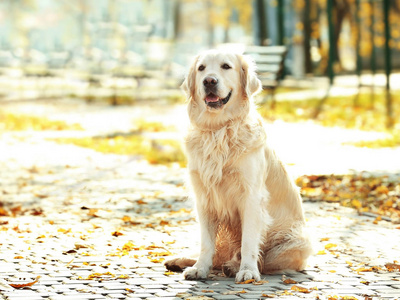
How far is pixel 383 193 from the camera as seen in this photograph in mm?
9875

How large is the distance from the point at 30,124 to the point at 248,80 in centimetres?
1365

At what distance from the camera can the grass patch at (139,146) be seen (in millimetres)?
13341

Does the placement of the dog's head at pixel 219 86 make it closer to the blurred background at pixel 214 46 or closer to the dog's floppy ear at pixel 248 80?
the dog's floppy ear at pixel 248 80

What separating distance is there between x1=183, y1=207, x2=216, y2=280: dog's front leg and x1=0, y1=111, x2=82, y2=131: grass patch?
40.3 feet

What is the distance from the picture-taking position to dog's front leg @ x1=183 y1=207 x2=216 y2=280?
5.91 metres

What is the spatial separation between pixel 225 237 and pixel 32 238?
208 cm

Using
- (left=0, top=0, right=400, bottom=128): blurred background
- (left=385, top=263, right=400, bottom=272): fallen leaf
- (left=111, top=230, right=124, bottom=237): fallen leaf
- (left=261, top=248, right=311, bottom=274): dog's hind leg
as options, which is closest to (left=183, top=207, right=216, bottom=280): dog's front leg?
(left=261, top=248, right=311, bottom=274): dog's hind leg

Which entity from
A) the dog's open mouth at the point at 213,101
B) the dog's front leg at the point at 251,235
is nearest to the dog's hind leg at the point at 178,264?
the dog's front leg at the point at 251,235

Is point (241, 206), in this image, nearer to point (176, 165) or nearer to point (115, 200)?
point (115, 200)

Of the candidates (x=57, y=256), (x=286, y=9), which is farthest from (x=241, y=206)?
(x=286, y=9)

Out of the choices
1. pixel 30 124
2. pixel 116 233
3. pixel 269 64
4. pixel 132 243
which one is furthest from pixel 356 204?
pixel 30 124

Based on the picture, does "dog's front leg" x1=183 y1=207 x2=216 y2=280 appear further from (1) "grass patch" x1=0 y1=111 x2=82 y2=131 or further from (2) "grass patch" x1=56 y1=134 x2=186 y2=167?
(1) "grass patch" x1=0 y1=111 x2=82 y2=131

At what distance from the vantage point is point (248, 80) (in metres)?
6.21

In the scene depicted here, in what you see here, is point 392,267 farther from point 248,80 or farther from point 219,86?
point 219,86
